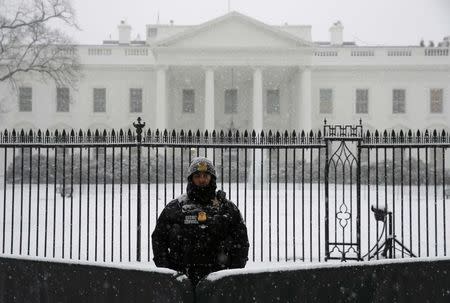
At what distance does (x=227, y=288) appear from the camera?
2840mm

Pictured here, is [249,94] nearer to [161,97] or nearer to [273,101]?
[273,101]

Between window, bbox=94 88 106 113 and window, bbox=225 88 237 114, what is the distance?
897 centimetres

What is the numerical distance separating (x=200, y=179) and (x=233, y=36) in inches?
1280

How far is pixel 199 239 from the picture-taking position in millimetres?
3664

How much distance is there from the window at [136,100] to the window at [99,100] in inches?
80.7

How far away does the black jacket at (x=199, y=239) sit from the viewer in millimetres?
3666

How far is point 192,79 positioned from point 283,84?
Answer: 6668mm

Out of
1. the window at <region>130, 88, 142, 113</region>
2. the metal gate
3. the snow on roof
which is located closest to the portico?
the window at <region>130, 88, 142, 113</region>

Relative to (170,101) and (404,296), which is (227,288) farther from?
(170,101)

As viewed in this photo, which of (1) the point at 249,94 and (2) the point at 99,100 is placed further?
(2) the point at 99,100

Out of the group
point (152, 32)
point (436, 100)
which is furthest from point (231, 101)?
point (436, 100)

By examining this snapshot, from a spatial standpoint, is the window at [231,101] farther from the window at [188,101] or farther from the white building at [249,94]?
the window at [188,101]

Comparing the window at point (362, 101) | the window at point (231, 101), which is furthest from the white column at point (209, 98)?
the window at point (362, 101)

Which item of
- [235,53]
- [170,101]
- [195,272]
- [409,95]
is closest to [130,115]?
[170,101]
